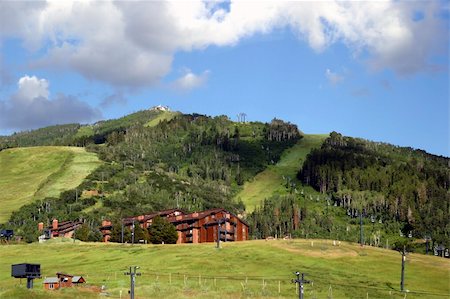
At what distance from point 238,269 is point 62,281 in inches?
1396

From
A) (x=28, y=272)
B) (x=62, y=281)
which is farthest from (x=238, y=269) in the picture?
(x=28, y=272)

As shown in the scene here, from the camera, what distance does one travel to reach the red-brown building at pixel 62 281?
117488mm

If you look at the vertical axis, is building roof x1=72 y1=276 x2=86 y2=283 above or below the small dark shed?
below

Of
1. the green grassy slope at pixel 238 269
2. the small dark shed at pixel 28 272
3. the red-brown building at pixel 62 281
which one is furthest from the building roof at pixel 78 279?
the small dark shed at pixel 28 272

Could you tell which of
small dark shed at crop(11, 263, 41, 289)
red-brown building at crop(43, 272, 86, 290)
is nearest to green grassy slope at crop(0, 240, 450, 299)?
small dark shed at crop(11, 263, 41, 289)

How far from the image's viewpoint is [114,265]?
142 metres

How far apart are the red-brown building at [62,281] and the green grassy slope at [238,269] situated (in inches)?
104

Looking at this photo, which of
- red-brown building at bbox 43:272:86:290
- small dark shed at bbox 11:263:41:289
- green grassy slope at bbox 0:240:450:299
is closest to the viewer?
green grassy slope at bbox 0:240:450:299

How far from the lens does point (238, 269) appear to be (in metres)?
130

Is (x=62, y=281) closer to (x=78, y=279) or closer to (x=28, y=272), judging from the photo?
(x=78, y=279)

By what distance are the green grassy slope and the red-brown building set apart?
264cm

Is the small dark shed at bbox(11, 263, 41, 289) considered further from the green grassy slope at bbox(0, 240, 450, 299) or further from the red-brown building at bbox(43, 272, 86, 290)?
the red-brown building at bbox(43, 272, 86, 290)

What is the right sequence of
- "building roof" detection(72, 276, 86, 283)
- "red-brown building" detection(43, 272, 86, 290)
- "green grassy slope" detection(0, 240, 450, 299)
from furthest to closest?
"building roof" detection(72, 276, 86, 283) → "red-brown building" detection(43, 272, 86, 290) → "green grassy slope" detection(0, 240, 450, 299)

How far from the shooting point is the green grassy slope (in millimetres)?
109000
